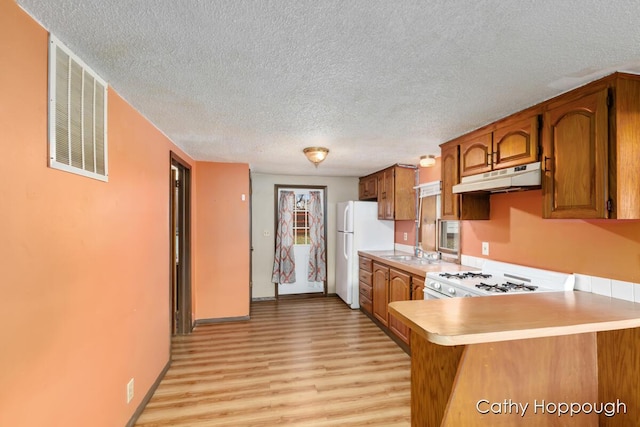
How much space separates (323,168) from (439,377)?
346 centimetres

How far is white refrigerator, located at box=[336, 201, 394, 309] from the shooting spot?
462 cm

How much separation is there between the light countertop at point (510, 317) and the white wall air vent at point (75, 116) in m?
1.73

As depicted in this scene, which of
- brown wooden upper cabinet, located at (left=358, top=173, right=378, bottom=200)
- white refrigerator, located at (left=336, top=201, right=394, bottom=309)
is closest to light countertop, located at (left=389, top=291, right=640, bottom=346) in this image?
white refrigerator, located at (left=336, top=201, right=394, bottom=309)

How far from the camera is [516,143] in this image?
2.17 meters

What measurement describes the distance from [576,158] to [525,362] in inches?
48.5

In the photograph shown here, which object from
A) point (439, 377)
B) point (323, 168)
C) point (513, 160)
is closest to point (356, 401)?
point (439, 377)

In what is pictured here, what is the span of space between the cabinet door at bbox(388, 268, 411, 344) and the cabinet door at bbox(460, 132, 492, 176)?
128 centimetres

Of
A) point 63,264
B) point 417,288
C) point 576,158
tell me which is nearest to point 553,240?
point 576,158

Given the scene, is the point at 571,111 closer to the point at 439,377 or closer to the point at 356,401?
the point at 439,377

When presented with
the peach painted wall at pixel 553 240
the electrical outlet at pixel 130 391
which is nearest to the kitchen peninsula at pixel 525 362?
the peach painted wall at pixel 553 240

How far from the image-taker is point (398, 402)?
2.32 m

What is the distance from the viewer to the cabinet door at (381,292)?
3.68 meters

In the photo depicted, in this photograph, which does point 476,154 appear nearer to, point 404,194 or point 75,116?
point 404,194

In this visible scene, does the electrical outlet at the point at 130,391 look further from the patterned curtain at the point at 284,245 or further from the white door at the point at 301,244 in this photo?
the white door at the point at 301,244
